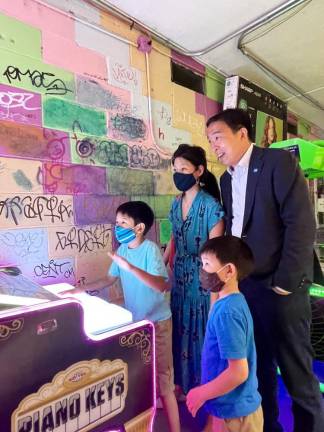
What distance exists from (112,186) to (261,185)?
76 centimetres

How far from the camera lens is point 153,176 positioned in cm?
192

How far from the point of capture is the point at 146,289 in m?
1.39

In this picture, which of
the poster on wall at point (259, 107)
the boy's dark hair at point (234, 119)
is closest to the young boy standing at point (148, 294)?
the boy's dark hair at point (234, 119)

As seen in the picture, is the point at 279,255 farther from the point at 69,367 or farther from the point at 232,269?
the point at 69,367

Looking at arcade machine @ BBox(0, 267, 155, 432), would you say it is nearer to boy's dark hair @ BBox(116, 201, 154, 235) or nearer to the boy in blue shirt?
the boy in blue shirt

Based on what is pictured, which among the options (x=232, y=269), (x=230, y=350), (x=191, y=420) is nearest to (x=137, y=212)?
(x=232, y=269)

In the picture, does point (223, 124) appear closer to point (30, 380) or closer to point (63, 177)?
point (63, 177)

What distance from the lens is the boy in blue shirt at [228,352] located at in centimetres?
95

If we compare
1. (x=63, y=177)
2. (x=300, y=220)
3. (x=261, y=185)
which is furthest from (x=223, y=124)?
(x=63, y=177)

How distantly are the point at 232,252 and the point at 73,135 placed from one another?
0.94 metres

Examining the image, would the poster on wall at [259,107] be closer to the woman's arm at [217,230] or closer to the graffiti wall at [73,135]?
the graffiti wall at [73,135]

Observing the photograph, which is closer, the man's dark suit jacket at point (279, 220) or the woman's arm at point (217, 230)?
the man's dark suit jacket at point (279, 220)

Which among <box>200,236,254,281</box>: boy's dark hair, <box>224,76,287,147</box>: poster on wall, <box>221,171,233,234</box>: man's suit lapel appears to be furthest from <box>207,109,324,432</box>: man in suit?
<box>224,76,287,147</box>: poster on wall

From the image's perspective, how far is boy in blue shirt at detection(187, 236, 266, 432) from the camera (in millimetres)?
947
